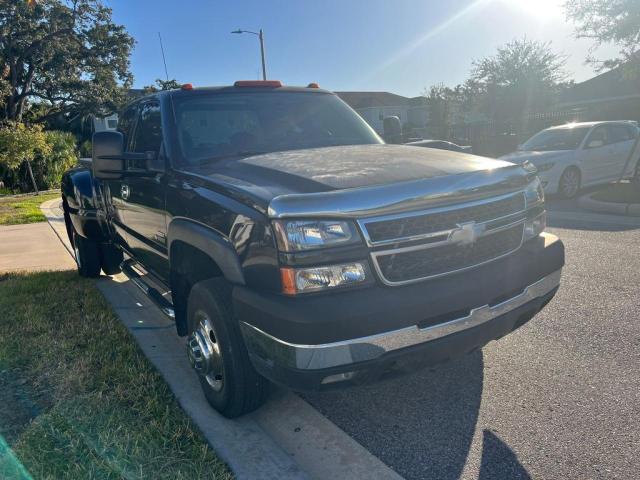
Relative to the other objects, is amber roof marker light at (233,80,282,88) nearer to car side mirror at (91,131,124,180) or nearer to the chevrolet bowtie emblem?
car side mirror at (91,131,124,180)

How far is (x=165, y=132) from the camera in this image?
138 inches

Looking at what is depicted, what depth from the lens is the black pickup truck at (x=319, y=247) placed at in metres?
2.21

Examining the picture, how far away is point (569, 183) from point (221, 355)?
9.53 metres

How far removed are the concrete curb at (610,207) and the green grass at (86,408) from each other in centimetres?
782

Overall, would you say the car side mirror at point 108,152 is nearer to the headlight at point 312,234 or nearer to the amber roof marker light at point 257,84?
the amber roof marker light at point 257,84

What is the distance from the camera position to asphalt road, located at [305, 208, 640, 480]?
246 centimetres

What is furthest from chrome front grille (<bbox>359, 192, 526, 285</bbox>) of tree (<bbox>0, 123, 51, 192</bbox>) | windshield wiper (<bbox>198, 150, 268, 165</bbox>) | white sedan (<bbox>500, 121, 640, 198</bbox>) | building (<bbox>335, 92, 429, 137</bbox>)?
building (<bbox>335, 92, 429, 137</bbox>)

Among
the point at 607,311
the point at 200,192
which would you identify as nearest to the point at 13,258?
the point at 200,192

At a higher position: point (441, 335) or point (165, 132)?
point (165, 132)

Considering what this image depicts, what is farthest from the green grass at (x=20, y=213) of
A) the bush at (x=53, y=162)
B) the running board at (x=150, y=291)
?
the running board at (x=150, y=291)

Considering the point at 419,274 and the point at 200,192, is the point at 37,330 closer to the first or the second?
the point at 200,192

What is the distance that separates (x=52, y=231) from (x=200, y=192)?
833cm

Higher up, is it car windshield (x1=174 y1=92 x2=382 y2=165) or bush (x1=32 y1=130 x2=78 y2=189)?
car windshield (x1=174 y1=92 x2=382 y2=165)

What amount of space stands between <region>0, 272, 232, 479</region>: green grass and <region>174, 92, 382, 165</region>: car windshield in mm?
1573
